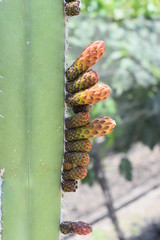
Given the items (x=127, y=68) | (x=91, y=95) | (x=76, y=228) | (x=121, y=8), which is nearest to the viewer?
(x=91, y=95)

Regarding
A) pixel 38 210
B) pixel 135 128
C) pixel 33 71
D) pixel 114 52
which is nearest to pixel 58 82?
pixel 33 71

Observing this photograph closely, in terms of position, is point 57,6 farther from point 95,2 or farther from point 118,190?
point 118,190

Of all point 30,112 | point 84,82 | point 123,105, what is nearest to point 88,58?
point 84,82

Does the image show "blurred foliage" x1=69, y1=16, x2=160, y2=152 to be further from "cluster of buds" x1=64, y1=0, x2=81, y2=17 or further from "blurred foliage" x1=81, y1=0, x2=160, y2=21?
"cluster of buds" x1=64, y1=0, x2=81, y2=17

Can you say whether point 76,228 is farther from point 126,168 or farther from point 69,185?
point 126,168

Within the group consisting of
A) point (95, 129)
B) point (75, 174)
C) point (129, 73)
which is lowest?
point (129, 73)

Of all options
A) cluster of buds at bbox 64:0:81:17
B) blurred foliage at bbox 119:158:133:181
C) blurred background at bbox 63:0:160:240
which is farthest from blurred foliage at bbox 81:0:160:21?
cluster of buds at bbox 64:0:81:17

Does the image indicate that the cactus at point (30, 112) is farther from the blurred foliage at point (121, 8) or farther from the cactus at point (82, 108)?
the blurred foliage at point (121, 8)
